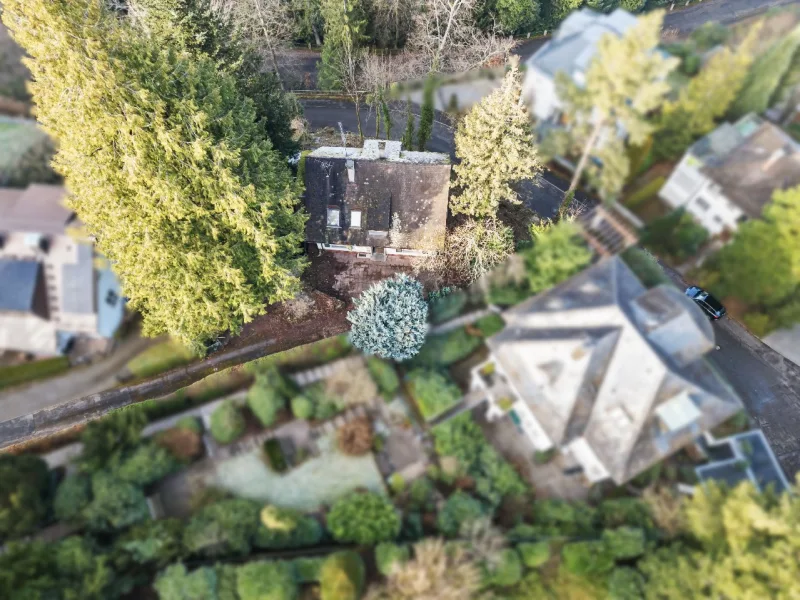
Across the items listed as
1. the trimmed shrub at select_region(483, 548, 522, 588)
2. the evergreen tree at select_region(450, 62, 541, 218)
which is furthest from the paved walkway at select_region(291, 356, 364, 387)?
the evergreen tree at select_region(450, 62, 541, 218)

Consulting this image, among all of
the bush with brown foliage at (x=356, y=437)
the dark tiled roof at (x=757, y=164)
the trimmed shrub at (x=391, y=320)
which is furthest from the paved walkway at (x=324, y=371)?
the dark tiled roof at (x=757, y=164)

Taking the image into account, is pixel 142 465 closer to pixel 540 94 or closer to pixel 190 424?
pixel 190 424

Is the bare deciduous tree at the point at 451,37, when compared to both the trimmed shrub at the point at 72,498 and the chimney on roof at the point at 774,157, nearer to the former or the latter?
the chimney on roof at the point at 774,157

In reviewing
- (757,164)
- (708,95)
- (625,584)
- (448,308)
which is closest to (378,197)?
(448,308)

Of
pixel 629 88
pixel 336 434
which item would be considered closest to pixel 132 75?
pixel 336 434

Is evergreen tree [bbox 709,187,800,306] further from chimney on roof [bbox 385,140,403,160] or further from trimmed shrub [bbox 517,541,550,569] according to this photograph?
chimney on roof [bbox 385,140,403,160]


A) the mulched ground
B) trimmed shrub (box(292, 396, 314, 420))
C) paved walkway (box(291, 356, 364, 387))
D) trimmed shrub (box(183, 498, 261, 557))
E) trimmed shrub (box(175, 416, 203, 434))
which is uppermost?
paved walkway (box(291, 356, 364, 387))

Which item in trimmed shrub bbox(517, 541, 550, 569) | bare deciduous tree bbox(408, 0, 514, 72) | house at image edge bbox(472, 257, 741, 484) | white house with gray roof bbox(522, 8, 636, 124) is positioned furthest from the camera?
bare deciduous tree bbox(408, 0, 514, 72)
